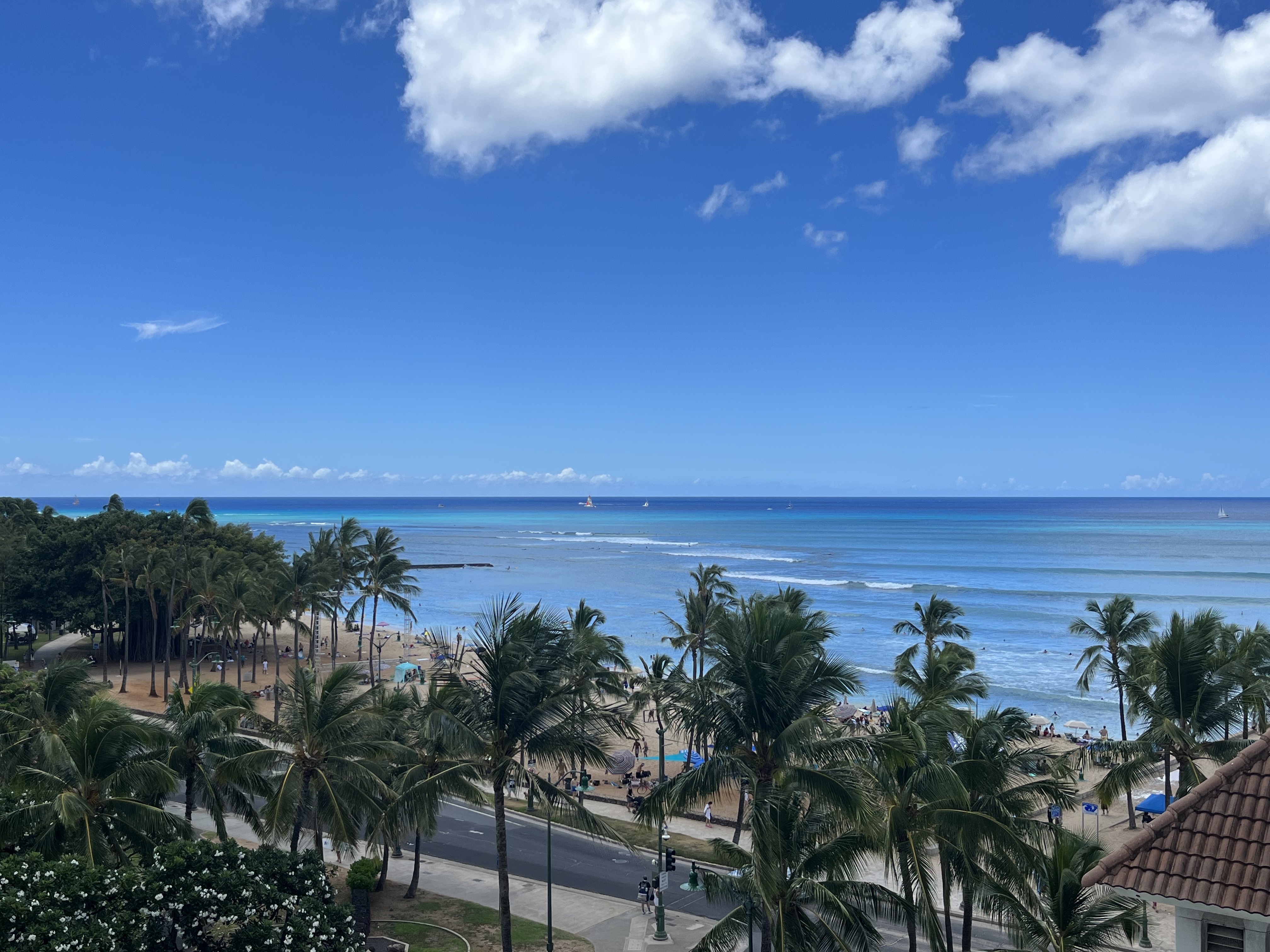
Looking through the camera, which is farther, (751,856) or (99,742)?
(99,742)

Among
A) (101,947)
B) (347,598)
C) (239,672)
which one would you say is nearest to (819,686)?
(101,947)

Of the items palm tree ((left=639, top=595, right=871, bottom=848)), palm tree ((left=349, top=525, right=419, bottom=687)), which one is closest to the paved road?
palm tree ((left=639, top=595, right=871, bottom=848))

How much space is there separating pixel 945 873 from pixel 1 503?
10297cm

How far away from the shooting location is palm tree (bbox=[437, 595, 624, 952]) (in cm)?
2039

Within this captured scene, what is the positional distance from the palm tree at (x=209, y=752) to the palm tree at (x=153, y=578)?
37310mm

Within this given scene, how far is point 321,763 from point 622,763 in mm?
24397

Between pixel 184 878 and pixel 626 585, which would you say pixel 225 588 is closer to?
pixel 184 878

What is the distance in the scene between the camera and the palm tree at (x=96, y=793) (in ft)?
64.8

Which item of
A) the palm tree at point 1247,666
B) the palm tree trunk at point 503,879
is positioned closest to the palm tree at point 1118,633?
the palm tree at point 1247,666

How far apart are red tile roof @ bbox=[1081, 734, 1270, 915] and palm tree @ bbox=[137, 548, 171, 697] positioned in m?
61.1

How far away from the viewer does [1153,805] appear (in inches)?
1437

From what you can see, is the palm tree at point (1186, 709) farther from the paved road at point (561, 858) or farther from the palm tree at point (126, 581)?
the palm tree at point (126, 581)

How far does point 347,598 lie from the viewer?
136500mm

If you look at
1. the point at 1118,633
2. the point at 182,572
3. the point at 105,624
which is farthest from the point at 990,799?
the point at 105,624
